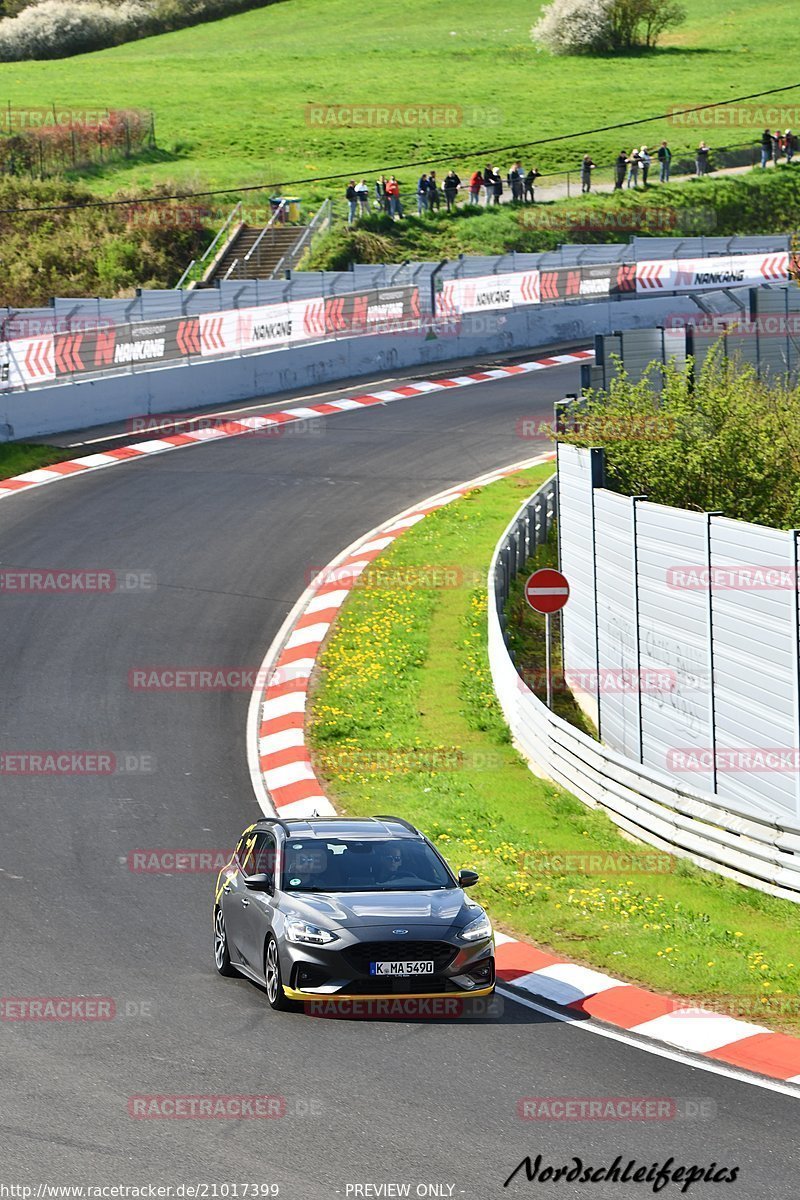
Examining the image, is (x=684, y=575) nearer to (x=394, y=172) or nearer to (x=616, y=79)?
(x=394, y=172)

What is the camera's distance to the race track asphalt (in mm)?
9227

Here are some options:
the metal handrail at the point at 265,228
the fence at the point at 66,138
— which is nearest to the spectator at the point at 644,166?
the metal handrail at the point at 265,228

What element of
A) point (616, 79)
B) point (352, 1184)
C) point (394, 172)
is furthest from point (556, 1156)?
point (616, 79)

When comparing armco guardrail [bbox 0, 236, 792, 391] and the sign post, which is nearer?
the sign post

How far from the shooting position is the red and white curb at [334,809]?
11.8 metres

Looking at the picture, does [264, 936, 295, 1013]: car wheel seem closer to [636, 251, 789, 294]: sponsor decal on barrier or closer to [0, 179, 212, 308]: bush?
[636, 251, 789, 294]: sponsor decal on barrier

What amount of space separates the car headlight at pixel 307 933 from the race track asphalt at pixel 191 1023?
22.8 inches

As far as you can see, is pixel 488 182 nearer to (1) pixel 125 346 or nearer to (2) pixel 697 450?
(1) pixel 125 346

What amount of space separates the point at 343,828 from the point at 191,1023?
2.36 m

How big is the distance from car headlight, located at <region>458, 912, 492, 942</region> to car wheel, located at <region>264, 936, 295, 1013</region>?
135 cm

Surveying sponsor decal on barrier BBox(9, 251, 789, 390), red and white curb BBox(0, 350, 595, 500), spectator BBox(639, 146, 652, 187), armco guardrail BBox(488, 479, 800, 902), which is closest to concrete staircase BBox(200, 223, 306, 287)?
sponsor decal on barrier BBox(9, 251, 789, 390)

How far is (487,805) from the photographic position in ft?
60.2

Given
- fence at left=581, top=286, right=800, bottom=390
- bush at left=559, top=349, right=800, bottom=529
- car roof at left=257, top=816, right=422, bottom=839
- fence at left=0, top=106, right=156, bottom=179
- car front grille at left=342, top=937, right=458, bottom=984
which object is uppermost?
fence at left=0, top=106, right=156, bottom=179

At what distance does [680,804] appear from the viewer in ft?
54.1
